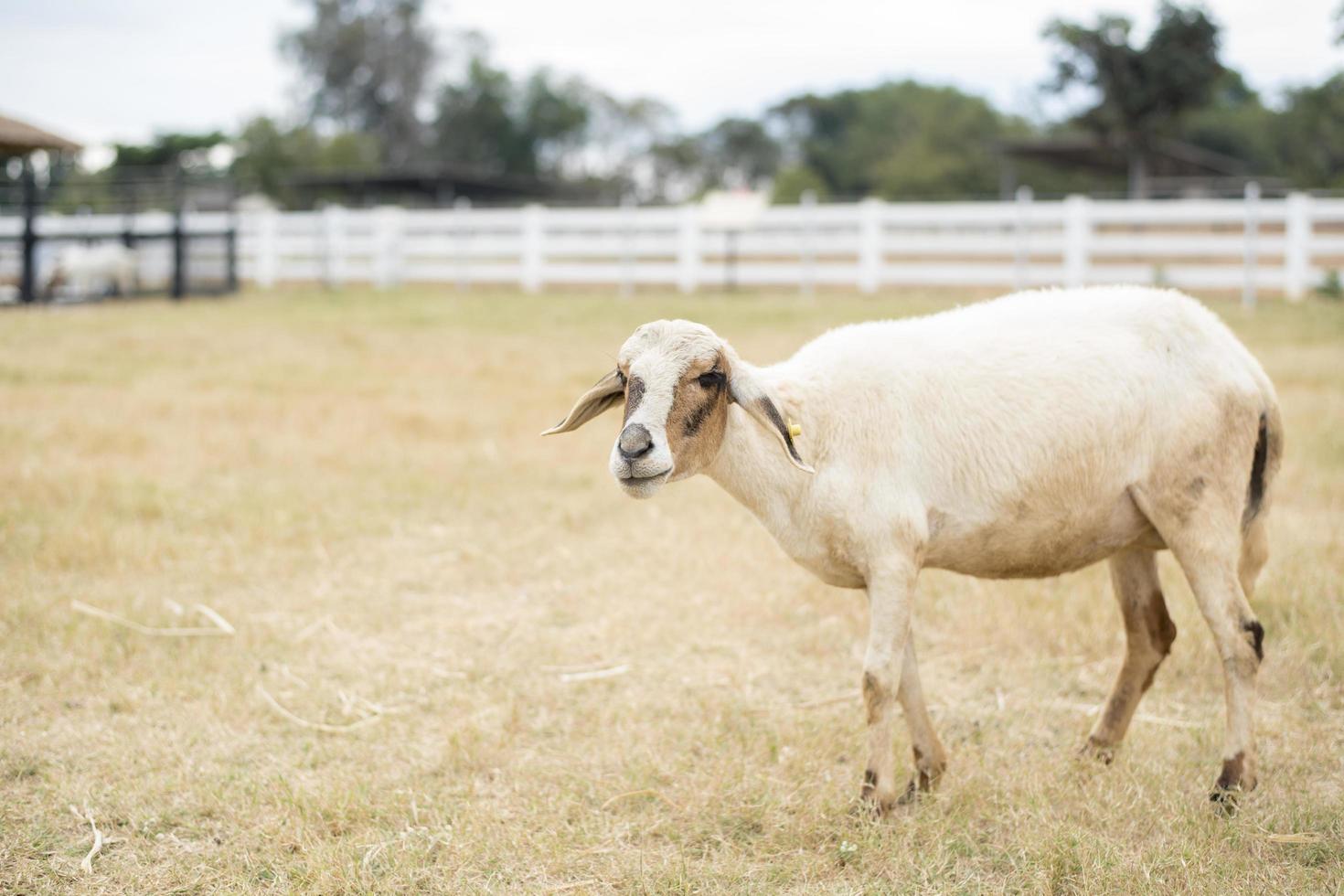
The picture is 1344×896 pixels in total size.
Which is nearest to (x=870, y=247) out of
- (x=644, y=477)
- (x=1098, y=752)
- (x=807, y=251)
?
(x=807, y=251)

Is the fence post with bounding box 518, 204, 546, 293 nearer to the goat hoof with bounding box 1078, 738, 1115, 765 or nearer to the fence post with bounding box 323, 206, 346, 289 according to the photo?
the fence post with bounding box 323, 206, 346, 289

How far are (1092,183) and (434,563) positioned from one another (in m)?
45.0

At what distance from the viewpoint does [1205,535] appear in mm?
3830

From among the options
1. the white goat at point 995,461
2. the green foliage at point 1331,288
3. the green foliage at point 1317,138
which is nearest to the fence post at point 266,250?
the green foliage at point 1331,288

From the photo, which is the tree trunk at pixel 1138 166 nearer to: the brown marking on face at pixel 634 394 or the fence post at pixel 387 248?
the fence post at pixel 387 248

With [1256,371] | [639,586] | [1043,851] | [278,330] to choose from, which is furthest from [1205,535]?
[278,330]

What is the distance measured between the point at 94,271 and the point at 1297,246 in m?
19.3

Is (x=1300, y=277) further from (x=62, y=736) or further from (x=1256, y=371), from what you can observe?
(x=62, y=736)

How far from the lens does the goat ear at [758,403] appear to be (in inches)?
137

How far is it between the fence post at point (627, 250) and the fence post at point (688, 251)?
2.74 ft

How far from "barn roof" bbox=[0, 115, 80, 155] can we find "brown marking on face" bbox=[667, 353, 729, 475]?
20.2 metres

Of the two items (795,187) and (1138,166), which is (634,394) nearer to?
(1138,166)

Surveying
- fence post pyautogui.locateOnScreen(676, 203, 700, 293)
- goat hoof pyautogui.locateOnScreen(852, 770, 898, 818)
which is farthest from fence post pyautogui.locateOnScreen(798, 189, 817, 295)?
goat hoof pyautogui.locateOnScreen(852, 770, 898, 818)

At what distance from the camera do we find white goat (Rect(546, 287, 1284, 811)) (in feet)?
12.1
